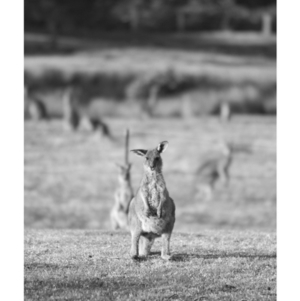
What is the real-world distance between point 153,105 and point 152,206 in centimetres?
1236

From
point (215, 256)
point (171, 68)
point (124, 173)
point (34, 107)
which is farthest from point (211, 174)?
point (215, 256)

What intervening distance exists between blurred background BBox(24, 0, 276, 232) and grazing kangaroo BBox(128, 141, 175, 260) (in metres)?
9.15

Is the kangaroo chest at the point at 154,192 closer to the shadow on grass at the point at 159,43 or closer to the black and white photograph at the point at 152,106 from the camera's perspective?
the black and white photograph at the point at 152,106

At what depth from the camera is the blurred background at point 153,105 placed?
1594 centimetres

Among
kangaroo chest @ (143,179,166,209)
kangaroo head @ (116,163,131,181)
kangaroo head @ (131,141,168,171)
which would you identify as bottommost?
kangaroo head @ (116,163,131,181)

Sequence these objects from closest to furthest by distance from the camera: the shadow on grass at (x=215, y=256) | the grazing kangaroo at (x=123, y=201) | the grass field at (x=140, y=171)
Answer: the shadow on grass at (x=215, y=256) → the grazing kangaroo at (x=123, y=201) → the grass field at (x=140, y=171)

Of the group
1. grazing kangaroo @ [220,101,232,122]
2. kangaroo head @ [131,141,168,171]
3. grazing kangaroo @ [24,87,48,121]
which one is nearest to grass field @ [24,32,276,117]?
grazing kangaroo @ [220,101,232,122]

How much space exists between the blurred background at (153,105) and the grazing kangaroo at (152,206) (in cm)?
915

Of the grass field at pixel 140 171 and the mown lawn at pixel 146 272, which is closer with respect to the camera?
the mown lawn at pixel 146 272

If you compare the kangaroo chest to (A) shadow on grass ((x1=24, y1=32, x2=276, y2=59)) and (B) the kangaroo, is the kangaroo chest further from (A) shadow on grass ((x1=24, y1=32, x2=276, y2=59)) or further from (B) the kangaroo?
(A) shadow on grass ((x1=24, y1=32, x2=276, y2=59))

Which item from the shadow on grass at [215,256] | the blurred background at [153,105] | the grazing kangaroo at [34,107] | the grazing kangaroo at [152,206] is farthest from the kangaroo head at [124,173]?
the grazing kangaroo at [34,107]

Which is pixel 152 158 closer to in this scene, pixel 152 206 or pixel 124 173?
pixel 152 206

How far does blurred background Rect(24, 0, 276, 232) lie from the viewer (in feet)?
52.3
